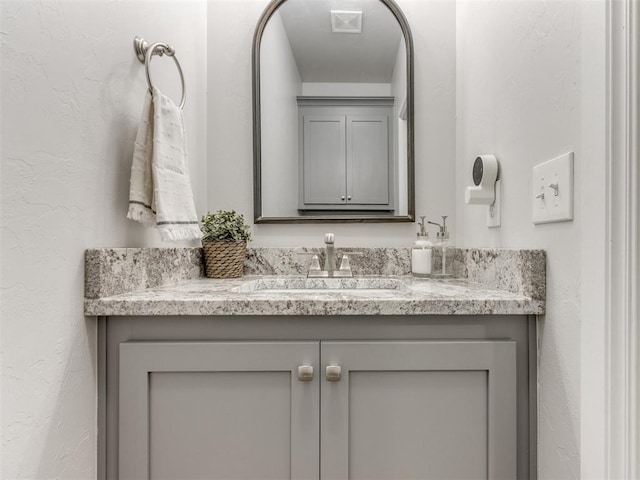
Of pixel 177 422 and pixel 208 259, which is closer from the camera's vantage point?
pixel 177 422

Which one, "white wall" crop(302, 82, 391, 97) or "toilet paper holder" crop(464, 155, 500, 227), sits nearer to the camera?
"toilet paper holder" crop(464, 155, 500, 227)

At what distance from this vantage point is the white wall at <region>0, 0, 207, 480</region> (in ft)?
1.93

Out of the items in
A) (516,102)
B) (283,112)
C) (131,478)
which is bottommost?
(131,478)

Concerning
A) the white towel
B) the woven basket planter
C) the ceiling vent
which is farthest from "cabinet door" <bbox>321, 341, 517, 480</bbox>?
the ceiling vent

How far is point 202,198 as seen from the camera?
1.37 metres

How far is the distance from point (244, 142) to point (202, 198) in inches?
9.8

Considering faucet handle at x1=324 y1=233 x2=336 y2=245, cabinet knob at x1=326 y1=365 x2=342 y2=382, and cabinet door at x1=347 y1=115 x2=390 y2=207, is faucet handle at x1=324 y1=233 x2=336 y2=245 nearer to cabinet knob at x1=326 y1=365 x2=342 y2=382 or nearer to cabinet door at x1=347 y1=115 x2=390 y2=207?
cabinet door at x1=347 y1=115 x2=390 y2=207

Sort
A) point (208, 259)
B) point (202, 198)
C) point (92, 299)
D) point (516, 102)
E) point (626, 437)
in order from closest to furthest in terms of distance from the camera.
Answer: point (626, 437) < point (92, 299) < point (516, 102) < point (208, 259) < point (202, 198)

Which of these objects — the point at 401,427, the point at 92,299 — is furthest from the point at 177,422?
the point at 401,427

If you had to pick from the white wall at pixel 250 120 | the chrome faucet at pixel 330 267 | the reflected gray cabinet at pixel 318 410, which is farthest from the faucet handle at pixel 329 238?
the reflected gray cabinet at pixel 318 410

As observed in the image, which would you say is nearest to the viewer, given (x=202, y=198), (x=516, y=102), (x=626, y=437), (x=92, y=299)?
(x=626, y=437)

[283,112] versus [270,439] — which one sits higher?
[283,112]

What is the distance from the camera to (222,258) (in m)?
1.25

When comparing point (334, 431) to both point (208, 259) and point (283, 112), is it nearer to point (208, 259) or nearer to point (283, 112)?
point (208, 259)
